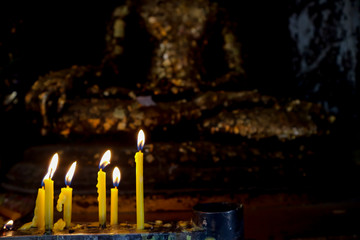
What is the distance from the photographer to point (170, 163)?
1079 mm

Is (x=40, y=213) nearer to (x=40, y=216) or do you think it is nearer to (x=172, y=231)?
(x=40, y=216)

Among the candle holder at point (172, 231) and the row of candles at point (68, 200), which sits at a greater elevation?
the row of candles at point (68, 200)

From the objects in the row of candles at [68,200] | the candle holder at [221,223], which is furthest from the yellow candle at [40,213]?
the candle holder at [221,223]

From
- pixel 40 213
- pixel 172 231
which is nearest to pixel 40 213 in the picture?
pixel 40 213

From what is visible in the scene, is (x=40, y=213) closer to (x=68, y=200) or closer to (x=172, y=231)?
(x=68, y=200)

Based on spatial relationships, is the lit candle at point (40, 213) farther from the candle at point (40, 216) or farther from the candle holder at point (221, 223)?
the candle holder at point (221, 223)

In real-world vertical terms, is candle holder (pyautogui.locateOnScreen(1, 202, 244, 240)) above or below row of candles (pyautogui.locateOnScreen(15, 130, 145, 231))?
below

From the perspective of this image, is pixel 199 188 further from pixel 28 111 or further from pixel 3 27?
pixel 3 27

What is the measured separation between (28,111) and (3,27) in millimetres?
566

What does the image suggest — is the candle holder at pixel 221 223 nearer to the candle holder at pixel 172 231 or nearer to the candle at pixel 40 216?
the candle holder at pixel 172 231

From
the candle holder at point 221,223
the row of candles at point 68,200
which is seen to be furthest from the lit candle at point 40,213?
the candle holder at point 221,223

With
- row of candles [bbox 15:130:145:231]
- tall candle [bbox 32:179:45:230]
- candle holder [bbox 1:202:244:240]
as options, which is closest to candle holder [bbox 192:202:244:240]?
candle holder [bbox 1:202:244:240]

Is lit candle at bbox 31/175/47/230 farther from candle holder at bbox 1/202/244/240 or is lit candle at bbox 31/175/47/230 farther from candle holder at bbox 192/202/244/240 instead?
candle holder at bbox 192/202/244/240

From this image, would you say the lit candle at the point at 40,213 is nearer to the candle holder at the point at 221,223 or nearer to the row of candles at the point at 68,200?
the row of candles at the point at 68,200
